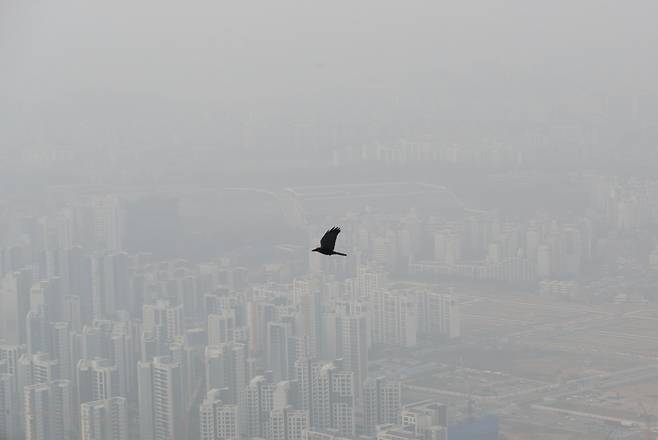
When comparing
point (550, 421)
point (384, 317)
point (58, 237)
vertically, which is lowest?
point (550, 421)

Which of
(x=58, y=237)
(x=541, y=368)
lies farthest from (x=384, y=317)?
(x=58, y=237)

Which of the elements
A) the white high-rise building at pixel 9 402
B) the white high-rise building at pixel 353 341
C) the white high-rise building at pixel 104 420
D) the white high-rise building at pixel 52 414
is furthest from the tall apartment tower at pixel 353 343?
the white high-rise building at pixel 9 402

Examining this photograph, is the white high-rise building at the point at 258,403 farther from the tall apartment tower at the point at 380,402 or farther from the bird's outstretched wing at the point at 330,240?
the bird's outstretched wing at the point at 330,240

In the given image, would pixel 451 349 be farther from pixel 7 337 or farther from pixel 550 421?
pixel 7 337

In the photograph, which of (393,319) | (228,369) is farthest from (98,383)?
(393,319)

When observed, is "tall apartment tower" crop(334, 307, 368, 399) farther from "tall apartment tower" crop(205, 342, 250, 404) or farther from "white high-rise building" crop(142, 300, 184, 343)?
"white high-rise building" crop(142, 300, 184, 343)

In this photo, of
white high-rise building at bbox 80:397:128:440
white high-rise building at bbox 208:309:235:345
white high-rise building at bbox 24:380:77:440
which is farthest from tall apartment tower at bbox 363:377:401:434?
white high-rise building at bbox 24:380:77:440

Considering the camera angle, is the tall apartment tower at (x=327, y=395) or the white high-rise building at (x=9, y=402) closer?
the tall apartment tower at (x=327, y=395)
